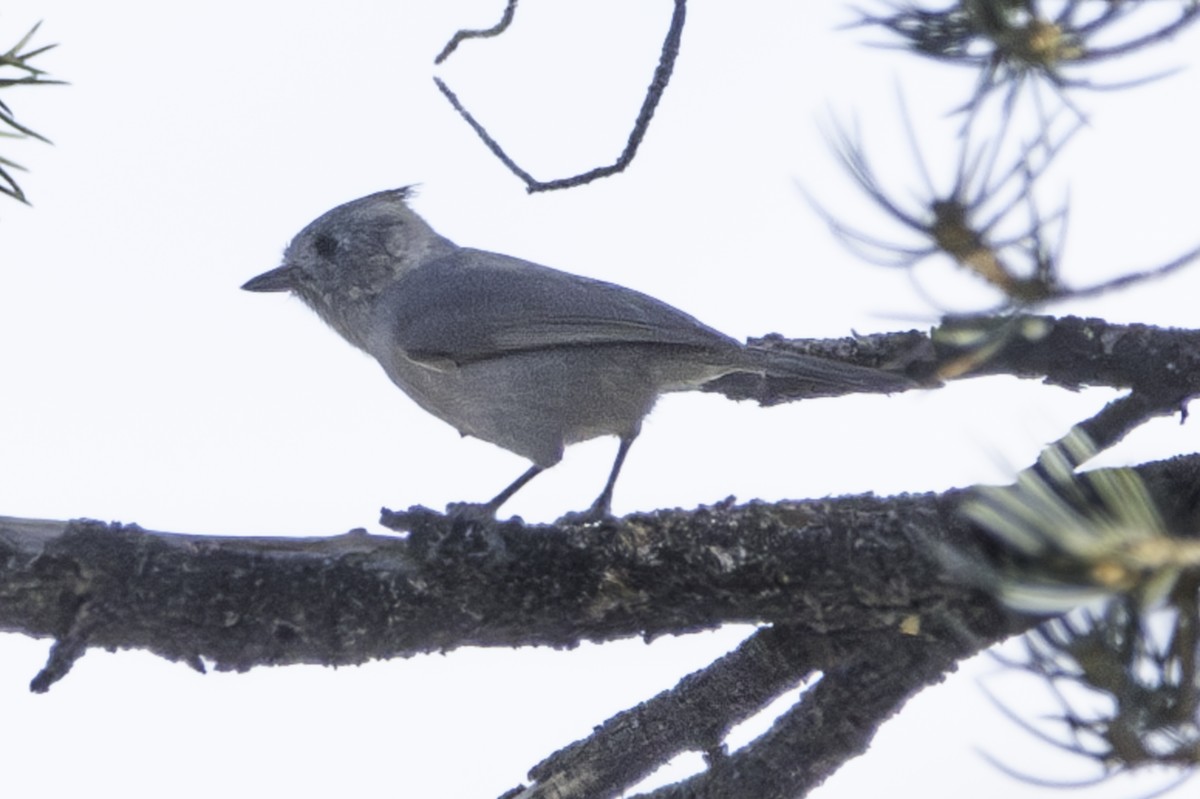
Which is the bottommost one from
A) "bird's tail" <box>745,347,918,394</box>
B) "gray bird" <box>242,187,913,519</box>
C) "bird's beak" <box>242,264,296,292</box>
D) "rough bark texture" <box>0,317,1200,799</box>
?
"rough bark texture" <box>0,317,1200,799</box>

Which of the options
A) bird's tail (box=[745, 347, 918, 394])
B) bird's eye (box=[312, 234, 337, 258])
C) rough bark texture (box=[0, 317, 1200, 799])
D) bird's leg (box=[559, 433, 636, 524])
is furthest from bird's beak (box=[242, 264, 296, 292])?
rough bark texture (box=[0, 317, 1200, 799])

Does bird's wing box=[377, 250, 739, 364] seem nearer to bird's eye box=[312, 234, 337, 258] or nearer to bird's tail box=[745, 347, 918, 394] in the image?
bird's tail box=[745, 347, 918, 394]

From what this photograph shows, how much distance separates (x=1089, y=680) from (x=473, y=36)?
294cm

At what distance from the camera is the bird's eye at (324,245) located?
23.2 feet

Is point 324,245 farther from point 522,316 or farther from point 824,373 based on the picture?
point 824,373

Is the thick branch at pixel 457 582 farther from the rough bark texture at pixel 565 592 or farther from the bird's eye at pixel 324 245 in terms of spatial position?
the bird's eye at pixel 324 245

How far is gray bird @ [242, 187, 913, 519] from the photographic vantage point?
18.3 ft

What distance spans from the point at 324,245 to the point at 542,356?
1742 millimetres

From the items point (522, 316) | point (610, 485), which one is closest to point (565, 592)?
point (610, 485)

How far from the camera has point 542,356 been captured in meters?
5.79

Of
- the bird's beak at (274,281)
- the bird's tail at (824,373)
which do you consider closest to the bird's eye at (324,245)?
the bird's beak at (274,281)

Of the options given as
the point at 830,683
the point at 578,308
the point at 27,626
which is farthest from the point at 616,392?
the point at 27,626

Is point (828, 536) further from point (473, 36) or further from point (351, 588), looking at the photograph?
point (473, 36)

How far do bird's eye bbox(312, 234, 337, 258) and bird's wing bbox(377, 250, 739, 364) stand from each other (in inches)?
26.0
